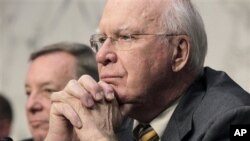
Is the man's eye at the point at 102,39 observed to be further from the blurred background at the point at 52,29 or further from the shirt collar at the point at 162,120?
the blurred background at the point at 52,29

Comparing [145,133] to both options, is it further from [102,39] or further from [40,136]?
[40,136]

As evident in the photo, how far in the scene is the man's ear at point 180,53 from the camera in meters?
2.02

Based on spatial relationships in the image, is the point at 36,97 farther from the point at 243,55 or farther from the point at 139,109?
the point at 243,55

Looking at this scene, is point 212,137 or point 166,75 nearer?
point 212,137

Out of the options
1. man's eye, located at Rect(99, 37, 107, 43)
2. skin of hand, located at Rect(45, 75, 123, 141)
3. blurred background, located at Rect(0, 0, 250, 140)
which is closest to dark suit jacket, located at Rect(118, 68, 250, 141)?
skin of hand, located at Rect(45, 75, 123, 141)

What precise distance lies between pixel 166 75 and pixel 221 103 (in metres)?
0.22

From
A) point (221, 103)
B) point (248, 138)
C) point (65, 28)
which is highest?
point (65, 28)

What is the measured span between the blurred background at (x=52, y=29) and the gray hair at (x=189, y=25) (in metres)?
1.15

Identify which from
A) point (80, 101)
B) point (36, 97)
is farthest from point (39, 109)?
point (80, 101)

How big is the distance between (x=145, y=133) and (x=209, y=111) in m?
0.25

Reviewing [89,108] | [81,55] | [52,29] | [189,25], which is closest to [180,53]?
[189,25]

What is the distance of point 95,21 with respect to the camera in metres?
3.71

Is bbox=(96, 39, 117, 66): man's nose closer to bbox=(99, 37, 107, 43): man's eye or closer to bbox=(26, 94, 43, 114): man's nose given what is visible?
bbox=(99, 37, 107, 43): man's eye

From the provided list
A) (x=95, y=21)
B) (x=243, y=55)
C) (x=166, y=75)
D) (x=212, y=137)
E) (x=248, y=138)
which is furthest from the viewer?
(x=95, y=21)
